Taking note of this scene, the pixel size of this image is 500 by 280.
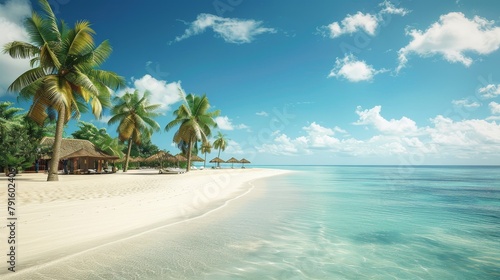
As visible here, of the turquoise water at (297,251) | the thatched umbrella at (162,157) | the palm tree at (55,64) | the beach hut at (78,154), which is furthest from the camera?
the thatched umbrella at (162,157)

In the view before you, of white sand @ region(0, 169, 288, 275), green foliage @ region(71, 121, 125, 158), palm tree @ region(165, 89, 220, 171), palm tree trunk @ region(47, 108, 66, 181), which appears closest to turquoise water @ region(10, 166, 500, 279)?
white sand @ region(0, 169, 288, 275)

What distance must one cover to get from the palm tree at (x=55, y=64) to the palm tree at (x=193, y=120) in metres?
13.2

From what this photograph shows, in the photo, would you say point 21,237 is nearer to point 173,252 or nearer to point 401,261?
point 173,252

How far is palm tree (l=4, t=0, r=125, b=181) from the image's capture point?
13.4 meters

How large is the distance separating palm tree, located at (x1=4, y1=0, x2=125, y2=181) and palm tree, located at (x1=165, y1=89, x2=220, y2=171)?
13.2m

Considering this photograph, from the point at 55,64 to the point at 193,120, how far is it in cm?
1548

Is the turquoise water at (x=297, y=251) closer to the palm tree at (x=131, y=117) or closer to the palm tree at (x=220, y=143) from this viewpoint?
the palm tree at (x=131, y=117)

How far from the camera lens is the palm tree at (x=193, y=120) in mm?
28198

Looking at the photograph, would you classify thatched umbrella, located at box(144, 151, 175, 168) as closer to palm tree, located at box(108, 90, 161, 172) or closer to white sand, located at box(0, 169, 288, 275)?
palm tree, located at box(108, 90, 161, 172)

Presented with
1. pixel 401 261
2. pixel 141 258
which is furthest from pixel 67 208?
pixel 401 261

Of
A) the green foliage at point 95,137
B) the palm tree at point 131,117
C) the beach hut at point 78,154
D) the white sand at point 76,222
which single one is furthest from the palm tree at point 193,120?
the white sand at point 76,222

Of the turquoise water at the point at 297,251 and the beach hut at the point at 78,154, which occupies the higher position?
the beach hut at the point at 78,154

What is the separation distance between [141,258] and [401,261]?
475 cm

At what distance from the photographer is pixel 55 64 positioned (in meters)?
13.4
